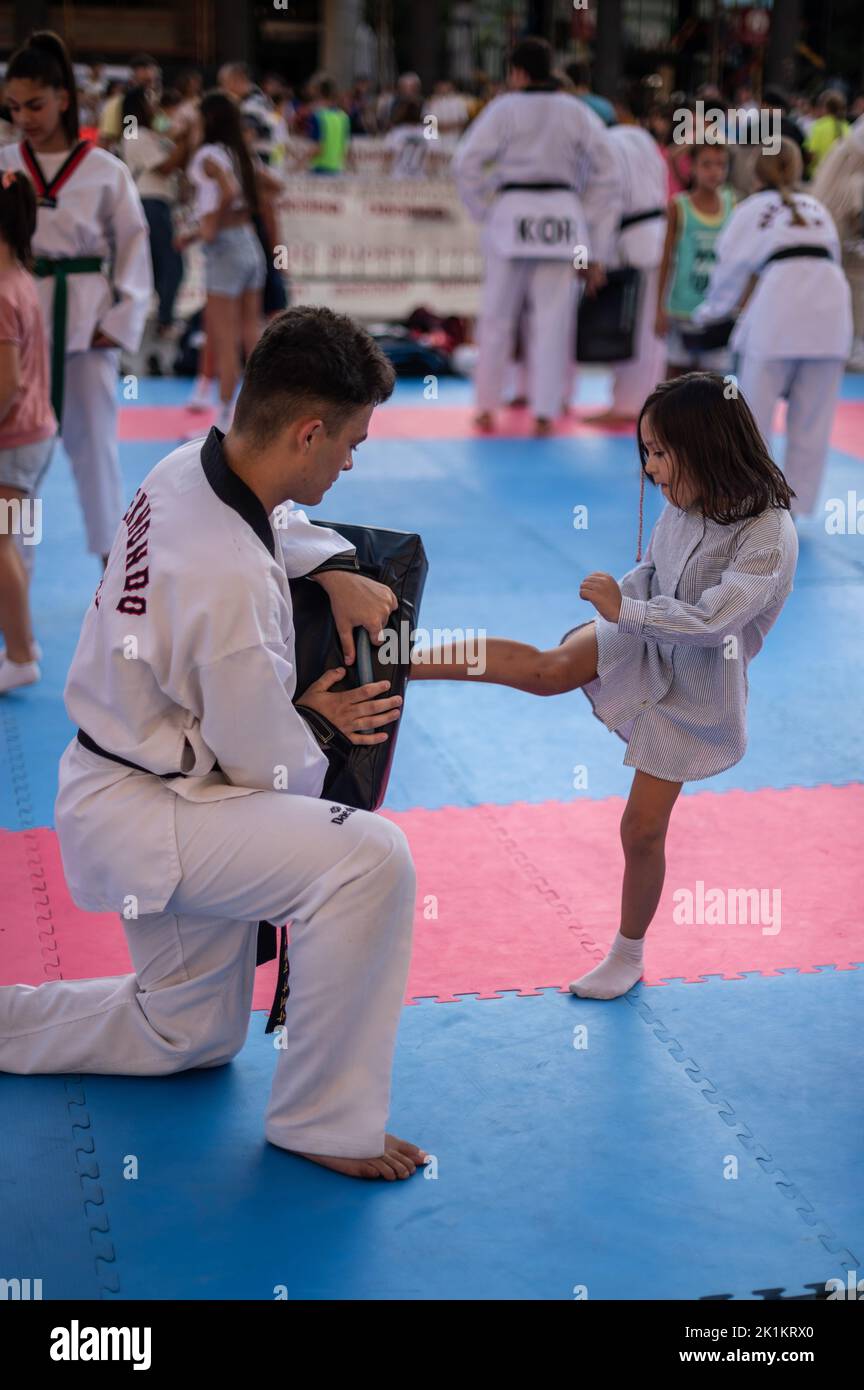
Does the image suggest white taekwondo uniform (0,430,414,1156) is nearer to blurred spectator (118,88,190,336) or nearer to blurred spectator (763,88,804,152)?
blurred spectator (763,88,804,152)

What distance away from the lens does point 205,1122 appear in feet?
8.85

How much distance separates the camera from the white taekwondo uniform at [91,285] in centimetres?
505

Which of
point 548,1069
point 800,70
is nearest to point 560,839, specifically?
point 548,1069

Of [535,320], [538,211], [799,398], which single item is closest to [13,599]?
[799,398]

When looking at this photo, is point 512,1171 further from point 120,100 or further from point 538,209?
point 120,100

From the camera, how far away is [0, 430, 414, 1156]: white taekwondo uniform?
239 centimetres

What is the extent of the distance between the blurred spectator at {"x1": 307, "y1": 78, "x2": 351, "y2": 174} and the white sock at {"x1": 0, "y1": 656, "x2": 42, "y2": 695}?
1085 centimetres

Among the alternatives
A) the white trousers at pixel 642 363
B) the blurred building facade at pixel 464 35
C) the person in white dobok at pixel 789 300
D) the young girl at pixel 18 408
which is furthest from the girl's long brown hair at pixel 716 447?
the blurred building facade at pixel 464 35

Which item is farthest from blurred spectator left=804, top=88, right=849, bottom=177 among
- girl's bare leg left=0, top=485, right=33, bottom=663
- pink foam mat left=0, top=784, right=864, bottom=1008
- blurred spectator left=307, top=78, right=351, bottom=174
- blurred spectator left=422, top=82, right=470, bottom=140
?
pink foam mat left=0, top=784, right=864, bottom=1008

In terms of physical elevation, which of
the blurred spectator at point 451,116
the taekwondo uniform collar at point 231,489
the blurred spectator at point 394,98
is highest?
the blurred spectator at point 394,98

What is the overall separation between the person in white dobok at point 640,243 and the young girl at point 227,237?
219 centimetres

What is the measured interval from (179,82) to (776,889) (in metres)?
12.3

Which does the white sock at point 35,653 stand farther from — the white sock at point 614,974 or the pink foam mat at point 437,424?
the pink foam mat at point 437,424

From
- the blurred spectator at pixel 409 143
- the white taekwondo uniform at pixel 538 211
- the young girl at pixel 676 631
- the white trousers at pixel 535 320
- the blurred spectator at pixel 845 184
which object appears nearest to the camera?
the young girl at pixel 676 631
